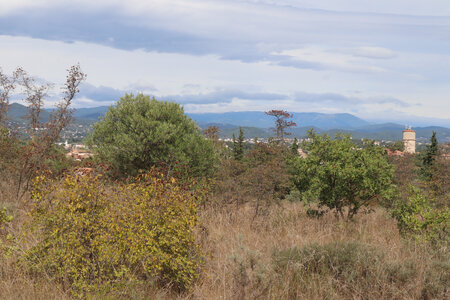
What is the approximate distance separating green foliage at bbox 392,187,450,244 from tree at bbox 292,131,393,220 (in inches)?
40.2

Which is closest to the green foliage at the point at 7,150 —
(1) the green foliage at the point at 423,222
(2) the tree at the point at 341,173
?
(2) the tree at the point at 341,173

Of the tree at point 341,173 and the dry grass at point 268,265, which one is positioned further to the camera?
the tree at point 341,173

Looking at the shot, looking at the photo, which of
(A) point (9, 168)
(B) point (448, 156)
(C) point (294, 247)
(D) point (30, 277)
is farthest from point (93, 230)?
(B) point (448, 156)

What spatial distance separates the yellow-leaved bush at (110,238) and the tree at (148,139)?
5.17 m

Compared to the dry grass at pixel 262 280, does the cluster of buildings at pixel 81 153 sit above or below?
above

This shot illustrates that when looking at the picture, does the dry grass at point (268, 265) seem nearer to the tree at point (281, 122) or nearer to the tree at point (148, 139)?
the tree at point (148, 139)

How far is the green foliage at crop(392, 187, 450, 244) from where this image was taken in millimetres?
5688

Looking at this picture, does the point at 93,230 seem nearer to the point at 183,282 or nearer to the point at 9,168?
the point at 183,282

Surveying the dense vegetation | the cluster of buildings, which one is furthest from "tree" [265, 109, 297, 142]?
the dense vegetation

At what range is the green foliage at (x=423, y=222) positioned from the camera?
18.7 feet

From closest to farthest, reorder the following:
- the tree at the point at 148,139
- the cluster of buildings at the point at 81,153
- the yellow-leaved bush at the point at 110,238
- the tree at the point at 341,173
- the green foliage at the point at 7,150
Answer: the yellow-leaved bush at the point at 110,238 < the tree at the point at 341,173 < the tree at the point at 148,139 < the green foliage at the point at 7,150 < the cluster of buildings at the point at 81,153

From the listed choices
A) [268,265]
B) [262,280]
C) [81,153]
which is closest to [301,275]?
[268,265]

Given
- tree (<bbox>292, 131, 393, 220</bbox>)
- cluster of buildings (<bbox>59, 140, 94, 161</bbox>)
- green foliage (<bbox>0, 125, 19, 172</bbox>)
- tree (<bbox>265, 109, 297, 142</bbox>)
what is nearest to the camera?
tree (<bbox>292, 131, 393, 220</bbox>)

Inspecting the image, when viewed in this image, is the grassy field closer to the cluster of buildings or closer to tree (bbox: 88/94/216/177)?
tree (bbox: 88/94/216/177)
